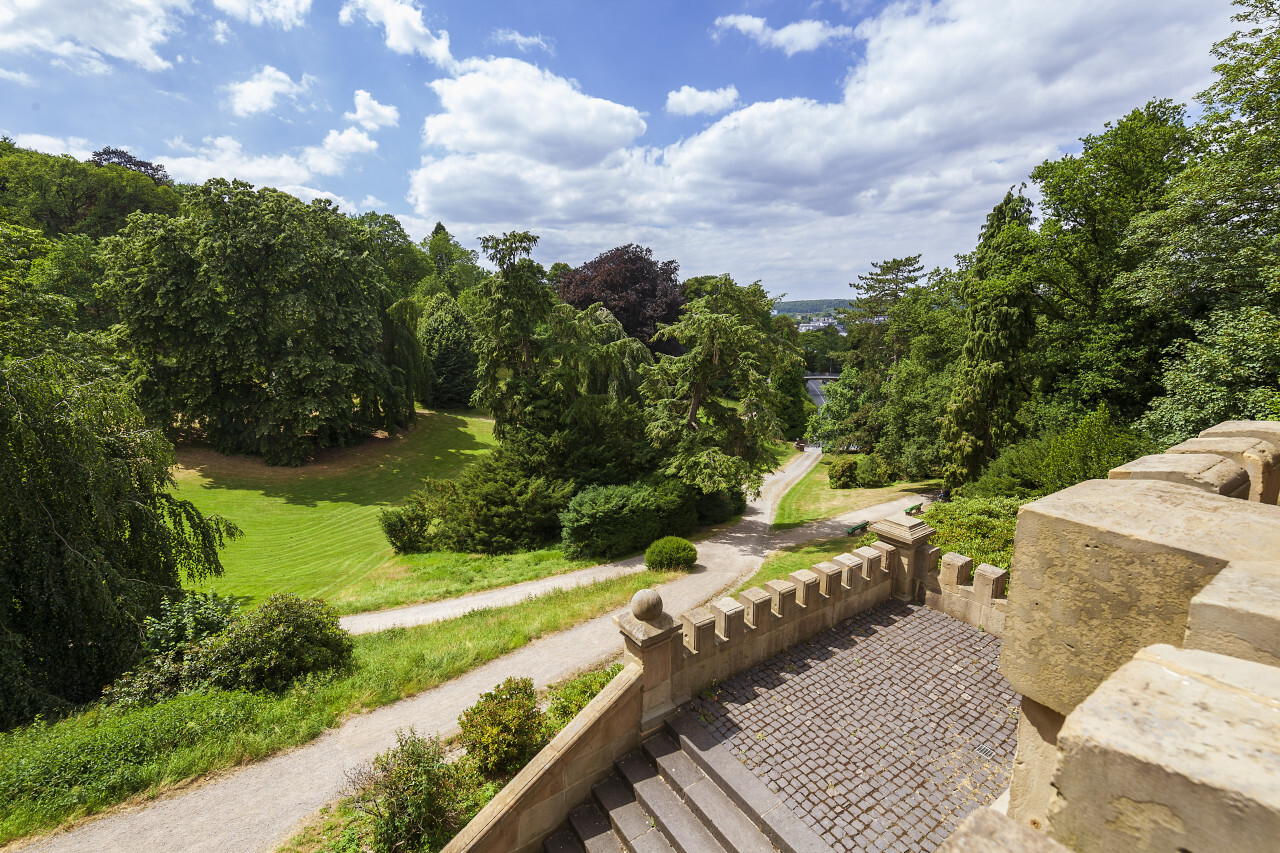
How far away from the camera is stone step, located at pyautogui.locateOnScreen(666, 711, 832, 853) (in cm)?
550

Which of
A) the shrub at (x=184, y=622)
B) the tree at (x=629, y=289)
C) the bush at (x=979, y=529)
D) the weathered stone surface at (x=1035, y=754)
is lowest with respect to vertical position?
the bush at (x=979, y=529)

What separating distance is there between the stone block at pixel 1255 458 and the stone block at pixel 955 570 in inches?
185

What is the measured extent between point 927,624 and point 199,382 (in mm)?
35613

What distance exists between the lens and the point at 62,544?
9.02 m

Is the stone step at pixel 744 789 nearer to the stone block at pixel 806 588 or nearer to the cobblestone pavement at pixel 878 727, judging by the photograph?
the cobblestone pavement at pixel 878 727

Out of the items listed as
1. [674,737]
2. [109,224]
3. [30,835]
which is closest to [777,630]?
[674,737]

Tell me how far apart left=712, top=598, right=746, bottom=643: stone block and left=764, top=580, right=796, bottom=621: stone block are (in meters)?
0.71

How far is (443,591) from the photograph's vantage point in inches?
612

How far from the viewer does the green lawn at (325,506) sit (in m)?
17.9

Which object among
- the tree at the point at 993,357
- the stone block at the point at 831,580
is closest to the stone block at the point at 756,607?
the stone block at the point at 831,580

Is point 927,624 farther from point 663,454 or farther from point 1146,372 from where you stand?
point 1146,372

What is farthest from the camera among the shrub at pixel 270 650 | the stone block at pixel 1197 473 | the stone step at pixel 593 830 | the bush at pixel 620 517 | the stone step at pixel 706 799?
the bush at pixel 620 517

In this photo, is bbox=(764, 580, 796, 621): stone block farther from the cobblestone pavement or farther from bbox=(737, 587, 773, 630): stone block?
the cobblestone pavement

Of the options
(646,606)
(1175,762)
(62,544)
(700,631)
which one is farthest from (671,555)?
(1175,762)
